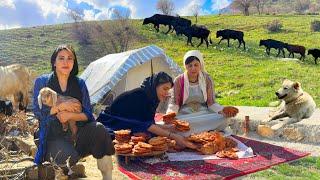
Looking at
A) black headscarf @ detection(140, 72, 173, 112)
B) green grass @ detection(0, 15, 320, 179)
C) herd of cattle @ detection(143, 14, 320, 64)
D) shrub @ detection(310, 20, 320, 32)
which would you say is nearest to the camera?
black headscarf @ detection(140, 72, 173, 112)

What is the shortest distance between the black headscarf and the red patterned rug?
0.75 meters

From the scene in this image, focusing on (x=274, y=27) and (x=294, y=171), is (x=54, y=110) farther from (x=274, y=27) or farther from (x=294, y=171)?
(x=274, y=27)

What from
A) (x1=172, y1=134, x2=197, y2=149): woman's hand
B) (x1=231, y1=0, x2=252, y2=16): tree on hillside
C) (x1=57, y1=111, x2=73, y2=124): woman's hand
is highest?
(x1=231, y1=0, x2=252, y2=16): tree on hillside

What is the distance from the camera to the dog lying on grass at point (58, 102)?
12.7 feet

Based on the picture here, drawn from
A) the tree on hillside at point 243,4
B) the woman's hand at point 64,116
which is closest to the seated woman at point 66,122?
the woman's hand at point 64,116

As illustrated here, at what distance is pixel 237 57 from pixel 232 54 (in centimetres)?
96

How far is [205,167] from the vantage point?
191 inches

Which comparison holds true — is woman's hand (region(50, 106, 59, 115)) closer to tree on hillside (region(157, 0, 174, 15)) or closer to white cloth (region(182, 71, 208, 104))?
white cloth (region(182, 71, 208, 104))

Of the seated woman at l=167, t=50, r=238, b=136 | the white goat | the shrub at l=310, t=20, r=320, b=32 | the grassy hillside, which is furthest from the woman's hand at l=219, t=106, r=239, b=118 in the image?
the shrub at l=310, t=20, r=320, b=32

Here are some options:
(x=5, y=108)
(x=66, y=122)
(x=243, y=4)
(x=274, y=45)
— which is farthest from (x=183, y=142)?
(x=243, y=4)

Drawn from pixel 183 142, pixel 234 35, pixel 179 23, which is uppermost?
pixel 179 23

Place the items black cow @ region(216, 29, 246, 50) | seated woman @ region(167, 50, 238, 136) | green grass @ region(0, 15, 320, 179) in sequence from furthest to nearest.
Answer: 1. black cow @ region(216, 29, 246, 50)
2. green grass @ region(0, 15, 320, 179)
3. seated woman @ region(167, 50, 238, 136)

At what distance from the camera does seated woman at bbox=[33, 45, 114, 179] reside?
4.02 m

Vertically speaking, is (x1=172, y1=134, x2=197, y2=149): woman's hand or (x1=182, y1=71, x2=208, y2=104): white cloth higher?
(x1=182, y1=71, x2=208, y2=104): white cloth
